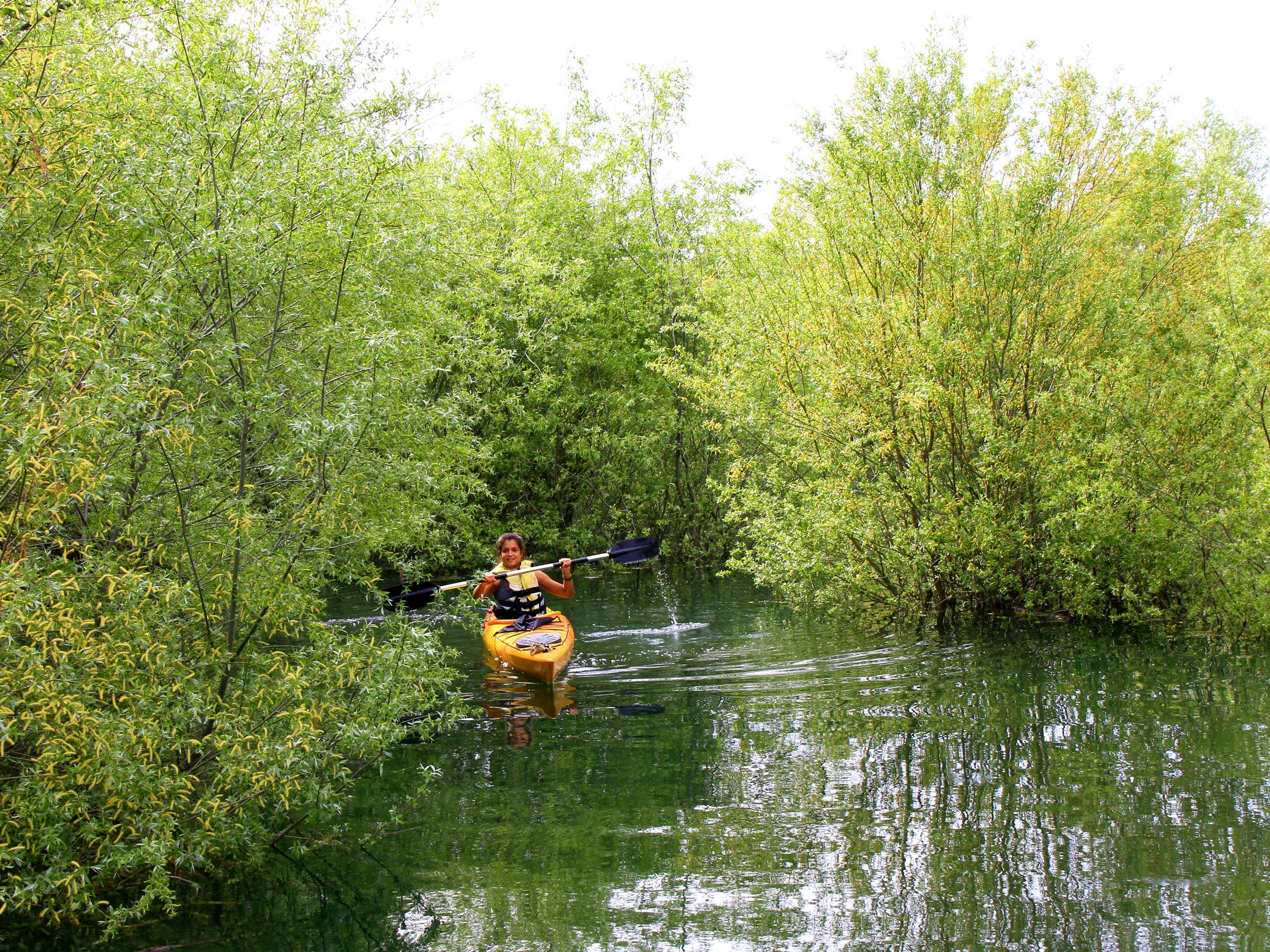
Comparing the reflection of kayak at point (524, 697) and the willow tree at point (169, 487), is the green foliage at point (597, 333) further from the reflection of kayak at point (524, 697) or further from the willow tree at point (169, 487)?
the willow tree at point (169, 487)

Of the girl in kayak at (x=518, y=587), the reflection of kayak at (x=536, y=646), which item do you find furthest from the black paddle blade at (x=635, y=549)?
the reflection of kayak at (x=536, y=646)

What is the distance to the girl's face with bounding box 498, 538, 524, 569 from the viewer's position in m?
11.0

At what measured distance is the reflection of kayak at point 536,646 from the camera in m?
10.0

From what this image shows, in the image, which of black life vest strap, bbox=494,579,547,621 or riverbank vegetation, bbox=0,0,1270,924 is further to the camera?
black life vest strap, bbox=494,579,547,621

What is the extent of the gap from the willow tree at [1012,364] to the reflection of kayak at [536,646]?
2.59 meters

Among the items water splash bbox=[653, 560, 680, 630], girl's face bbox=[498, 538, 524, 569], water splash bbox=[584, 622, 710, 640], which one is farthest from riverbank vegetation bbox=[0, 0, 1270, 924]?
water splash bbox=[653, 560, 680, 630]

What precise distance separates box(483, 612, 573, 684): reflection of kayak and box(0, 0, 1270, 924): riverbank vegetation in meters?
1.55

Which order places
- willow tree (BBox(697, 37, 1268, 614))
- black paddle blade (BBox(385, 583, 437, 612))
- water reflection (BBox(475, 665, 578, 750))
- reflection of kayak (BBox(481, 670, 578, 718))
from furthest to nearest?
willow tree (BBox(697, 37, 1268, 614)) → reflection of kayak (BBox(481, 670, 578, 718)) → water reflection (BBox(475, 665, 578, 750)) → black paddle blade (BBox(385, 583, 437, 612))

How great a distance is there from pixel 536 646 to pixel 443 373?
28.7 ft

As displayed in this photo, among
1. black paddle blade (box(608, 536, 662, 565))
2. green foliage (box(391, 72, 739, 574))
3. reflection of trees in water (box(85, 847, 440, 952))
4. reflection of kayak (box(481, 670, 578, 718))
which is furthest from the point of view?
green foliage (box(391, 72, 739, 574))

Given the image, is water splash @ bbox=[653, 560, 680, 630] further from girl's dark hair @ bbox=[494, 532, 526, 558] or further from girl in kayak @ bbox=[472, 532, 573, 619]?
girl's dark hair @ bbox=[494, 532, 526, 558]

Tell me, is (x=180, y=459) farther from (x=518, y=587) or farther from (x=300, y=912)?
(x=518, y=587)

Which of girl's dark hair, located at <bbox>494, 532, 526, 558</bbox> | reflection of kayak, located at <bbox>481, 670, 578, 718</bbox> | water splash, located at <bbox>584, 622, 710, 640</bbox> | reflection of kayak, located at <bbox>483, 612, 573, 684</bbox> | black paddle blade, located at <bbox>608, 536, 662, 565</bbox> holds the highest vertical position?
girl's dark hair, located at <bbox>494, 532, 526, 558</bbox>

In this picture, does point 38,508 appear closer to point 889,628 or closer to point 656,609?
point 889,628
